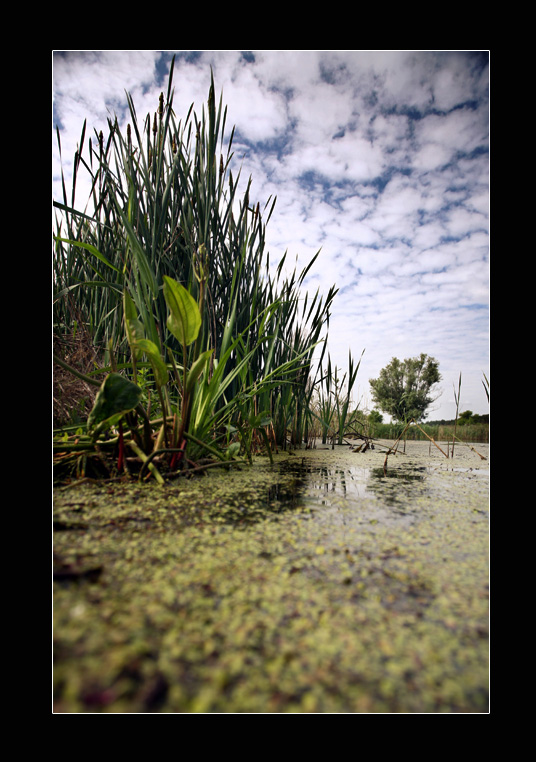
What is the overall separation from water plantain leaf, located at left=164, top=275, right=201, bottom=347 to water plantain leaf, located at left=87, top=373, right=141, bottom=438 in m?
0.21

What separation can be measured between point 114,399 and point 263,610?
539 mm

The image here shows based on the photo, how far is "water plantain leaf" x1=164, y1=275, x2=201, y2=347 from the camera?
0.83m

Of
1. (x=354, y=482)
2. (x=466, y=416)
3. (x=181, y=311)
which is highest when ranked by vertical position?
(x=181, y=311)

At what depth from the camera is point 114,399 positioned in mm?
763

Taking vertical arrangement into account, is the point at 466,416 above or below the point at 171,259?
below

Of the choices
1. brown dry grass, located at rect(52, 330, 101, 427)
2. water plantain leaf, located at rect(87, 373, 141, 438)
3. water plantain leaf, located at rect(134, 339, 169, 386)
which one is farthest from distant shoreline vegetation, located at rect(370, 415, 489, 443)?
water plantain leaf, located at rect(87, 373, 141, 438)

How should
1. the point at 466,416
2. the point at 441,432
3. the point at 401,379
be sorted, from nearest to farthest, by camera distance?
the point at 466,416
the point at 441,432
the point at 401,379

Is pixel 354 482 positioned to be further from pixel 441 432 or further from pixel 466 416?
pixel 441 432

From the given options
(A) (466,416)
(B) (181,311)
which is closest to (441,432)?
(A) (466,416)

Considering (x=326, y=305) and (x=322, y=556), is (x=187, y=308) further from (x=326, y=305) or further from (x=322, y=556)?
(x=326, y=305)

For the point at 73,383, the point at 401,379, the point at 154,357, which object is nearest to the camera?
the point at 154,357

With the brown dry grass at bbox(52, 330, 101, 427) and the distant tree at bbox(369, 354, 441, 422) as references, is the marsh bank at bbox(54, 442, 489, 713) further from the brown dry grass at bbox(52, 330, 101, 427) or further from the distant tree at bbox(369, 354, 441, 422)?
the distant tree at bbox(369, 354, 441, 422)
